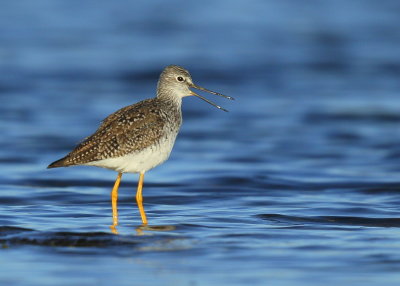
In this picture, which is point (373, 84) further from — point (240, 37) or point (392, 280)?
point (392, 280)

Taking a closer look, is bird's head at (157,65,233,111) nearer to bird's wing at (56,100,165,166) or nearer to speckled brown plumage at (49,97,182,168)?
speckled brown plumage at (49,97,182,168)

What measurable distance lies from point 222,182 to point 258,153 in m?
2.70

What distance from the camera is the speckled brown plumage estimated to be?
1020cm

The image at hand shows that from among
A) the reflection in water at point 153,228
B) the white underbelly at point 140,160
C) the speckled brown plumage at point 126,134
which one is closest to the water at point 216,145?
the reflection in water at point 153,228

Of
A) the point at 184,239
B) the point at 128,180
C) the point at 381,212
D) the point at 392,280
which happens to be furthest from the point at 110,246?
the point at 128,180

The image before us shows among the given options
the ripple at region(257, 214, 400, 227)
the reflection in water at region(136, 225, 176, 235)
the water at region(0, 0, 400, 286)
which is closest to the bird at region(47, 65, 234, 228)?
the reflection in water at region(136, 225, 176, 235)

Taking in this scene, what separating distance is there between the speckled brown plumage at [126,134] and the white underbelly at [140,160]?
60mm

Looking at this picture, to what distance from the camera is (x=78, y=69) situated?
2550 centimetres

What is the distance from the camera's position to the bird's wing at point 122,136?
10.2m

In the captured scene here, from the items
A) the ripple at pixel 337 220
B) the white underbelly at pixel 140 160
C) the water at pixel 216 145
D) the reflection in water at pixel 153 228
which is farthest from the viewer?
the ripple at pixel 337 220

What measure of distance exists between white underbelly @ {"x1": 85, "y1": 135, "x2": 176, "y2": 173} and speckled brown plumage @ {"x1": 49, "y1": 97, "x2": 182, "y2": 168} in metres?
0.06

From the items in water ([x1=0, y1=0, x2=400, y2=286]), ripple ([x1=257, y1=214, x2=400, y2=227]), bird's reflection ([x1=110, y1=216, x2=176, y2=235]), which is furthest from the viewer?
ripple ([x1=257, y1=214, x2=400, y2=227])

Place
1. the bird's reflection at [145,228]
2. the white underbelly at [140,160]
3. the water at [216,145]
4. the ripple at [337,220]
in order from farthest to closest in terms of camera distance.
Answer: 1. the ripple at [337,220]
2. the white underbelly at [140,160]
3. the bird's reflection at [145,228]
4. the water at [216,145]

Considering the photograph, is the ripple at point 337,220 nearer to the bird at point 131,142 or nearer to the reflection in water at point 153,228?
the reflection in water at point 153,228
